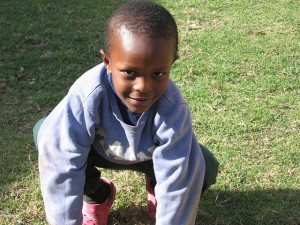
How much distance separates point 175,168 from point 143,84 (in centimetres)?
36

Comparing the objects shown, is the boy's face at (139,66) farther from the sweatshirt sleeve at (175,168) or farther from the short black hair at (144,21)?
the sweatshirt sleeve at (175,168)

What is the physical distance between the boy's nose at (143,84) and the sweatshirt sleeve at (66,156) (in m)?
0.24

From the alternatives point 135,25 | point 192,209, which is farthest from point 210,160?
point 135,25

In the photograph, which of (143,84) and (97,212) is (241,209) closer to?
(97,212)

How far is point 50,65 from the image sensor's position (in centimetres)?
345

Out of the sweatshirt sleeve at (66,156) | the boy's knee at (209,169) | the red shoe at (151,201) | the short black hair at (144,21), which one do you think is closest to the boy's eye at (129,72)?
the short black hair at (144,21)

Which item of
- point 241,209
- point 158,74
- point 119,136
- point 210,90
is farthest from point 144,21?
point 210,90

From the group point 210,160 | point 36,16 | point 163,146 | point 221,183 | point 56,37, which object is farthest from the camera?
point 36,16

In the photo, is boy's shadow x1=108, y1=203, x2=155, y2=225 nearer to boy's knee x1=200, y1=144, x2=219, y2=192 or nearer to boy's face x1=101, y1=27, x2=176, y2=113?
boy's knee x1=200, y1=144, x2=219, y2=192

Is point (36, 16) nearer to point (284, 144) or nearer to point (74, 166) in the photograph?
point (284, 144)

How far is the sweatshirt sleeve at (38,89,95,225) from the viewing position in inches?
69.1

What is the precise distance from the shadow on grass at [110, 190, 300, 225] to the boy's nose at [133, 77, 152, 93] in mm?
850

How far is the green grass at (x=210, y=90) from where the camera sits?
234 cm

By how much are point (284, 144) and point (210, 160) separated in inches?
29.6
